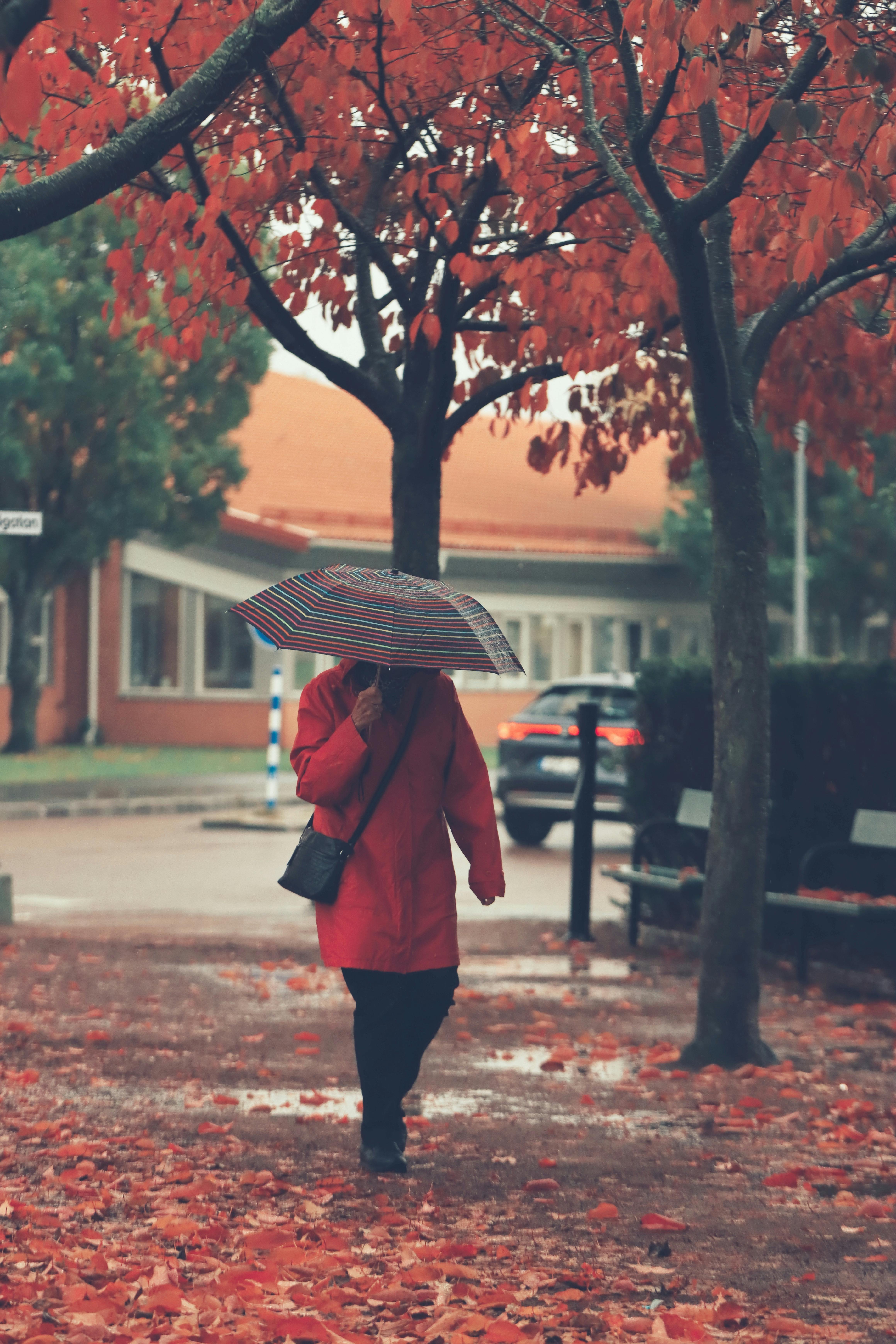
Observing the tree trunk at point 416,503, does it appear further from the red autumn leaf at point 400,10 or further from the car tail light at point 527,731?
the car tail light at point 527,731

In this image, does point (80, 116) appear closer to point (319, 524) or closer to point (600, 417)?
point (600, 417)

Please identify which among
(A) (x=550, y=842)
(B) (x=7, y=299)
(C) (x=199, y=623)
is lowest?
(A) (x=550, y=842)

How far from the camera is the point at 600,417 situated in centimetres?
1022

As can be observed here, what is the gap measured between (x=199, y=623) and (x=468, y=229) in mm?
26298

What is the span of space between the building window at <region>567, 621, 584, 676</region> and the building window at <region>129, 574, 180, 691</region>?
890cm

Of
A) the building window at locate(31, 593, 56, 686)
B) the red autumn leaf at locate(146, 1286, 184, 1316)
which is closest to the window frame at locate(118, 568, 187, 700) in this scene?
the building window at locate(31, 593, 56, 686)

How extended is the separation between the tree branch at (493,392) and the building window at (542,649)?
29.5 m

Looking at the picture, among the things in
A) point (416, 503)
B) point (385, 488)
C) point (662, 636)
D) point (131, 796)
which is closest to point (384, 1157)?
point (416, 503)

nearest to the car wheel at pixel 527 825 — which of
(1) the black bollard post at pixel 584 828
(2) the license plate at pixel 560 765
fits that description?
(2) the license plate at pixel 560 765

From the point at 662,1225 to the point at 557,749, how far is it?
1293cm

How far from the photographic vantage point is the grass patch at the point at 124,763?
2575cm

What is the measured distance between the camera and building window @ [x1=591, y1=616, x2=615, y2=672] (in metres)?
39.2

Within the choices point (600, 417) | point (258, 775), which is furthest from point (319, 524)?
point (600, 417)

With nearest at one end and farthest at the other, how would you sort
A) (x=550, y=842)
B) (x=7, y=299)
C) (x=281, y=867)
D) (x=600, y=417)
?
(x=600, y=417) < (x=281, y=867) < (x=550, y=842) < (x=7, y=299)
